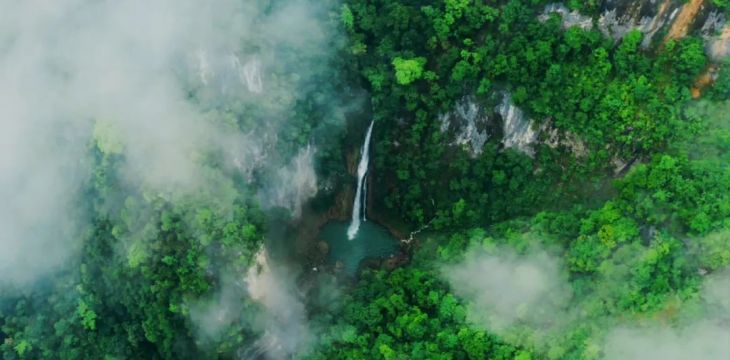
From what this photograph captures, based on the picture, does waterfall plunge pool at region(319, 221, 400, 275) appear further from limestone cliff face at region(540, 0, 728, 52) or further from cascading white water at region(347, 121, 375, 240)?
limestone cliff face at region(540, 0, 728, 52)

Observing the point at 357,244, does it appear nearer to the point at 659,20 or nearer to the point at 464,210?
the point at 464,210

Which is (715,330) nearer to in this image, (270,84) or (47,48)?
(270,84)

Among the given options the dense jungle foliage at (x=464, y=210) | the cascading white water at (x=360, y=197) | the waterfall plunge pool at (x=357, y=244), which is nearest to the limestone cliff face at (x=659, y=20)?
the dense jungle foliage at (x=464, y=210)

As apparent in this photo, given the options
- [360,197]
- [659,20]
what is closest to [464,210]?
[360,197]

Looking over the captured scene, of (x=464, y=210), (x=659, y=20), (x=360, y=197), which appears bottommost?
(x=360, y=197)

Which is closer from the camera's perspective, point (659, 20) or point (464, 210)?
point (659, 20)

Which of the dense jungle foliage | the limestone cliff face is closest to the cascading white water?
the dense jungle foliage
